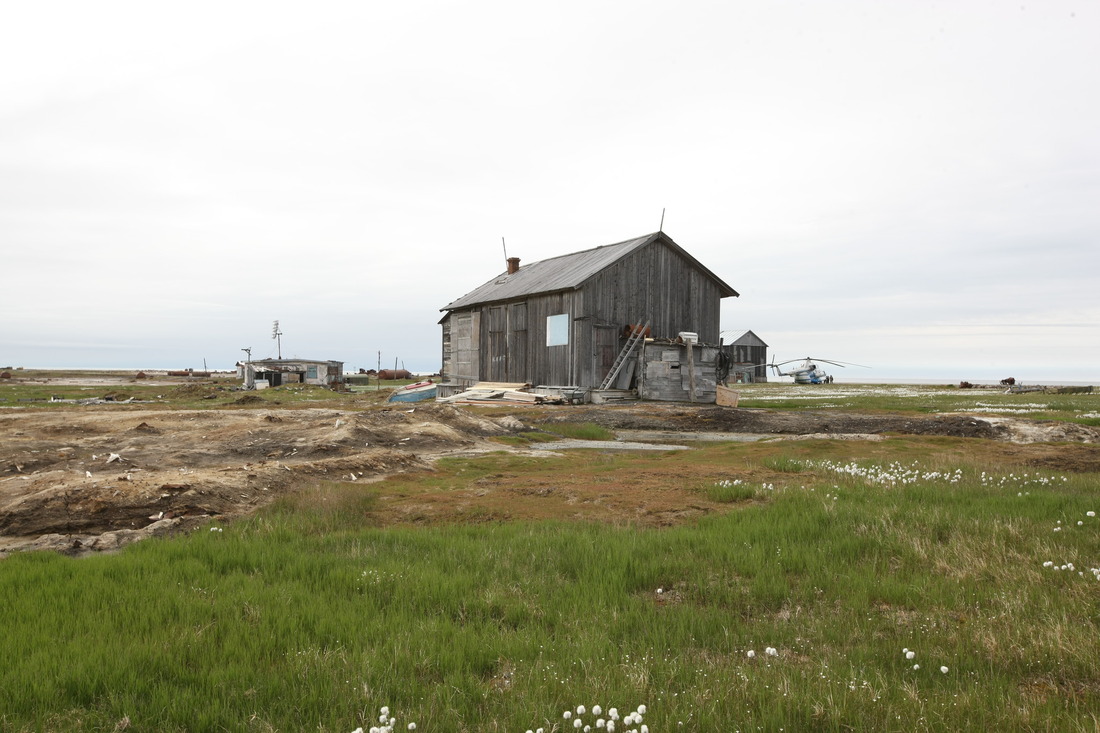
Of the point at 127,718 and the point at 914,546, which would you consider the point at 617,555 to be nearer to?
the point at 914,546

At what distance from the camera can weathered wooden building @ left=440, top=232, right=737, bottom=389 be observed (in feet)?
101

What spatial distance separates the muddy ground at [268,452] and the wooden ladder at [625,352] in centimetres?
378

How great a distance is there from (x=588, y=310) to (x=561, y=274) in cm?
453

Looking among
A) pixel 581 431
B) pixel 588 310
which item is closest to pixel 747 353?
pixel 588 310

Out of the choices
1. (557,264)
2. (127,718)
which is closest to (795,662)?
(127,718)

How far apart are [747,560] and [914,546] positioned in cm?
174

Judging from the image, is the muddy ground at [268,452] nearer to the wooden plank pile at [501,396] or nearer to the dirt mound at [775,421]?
the dirt mound at [775,421]

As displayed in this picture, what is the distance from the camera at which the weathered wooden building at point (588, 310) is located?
30.9m

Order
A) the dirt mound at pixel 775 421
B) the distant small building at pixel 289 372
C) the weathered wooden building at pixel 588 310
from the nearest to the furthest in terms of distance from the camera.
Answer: the dirt mound at pixel 775 421 < the weathered wooden building at pixel 588 310 < the distant small building at pixel 289 372

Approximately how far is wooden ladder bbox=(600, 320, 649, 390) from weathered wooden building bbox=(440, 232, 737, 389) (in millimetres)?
285

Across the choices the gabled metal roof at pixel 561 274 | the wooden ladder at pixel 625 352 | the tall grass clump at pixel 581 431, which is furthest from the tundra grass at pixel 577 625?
the gabled metal roof at pixel 561 274

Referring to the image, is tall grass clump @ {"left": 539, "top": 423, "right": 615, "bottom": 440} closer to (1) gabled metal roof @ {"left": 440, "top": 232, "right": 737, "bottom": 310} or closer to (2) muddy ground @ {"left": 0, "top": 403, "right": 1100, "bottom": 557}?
(2) muddy ground @ {"left": 0, "top": 403, "right": 1100, "bottom": 557}

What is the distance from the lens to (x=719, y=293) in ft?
117

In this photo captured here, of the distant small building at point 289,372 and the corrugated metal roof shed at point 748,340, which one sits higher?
the corrugated metal roof shed at point 748,340
